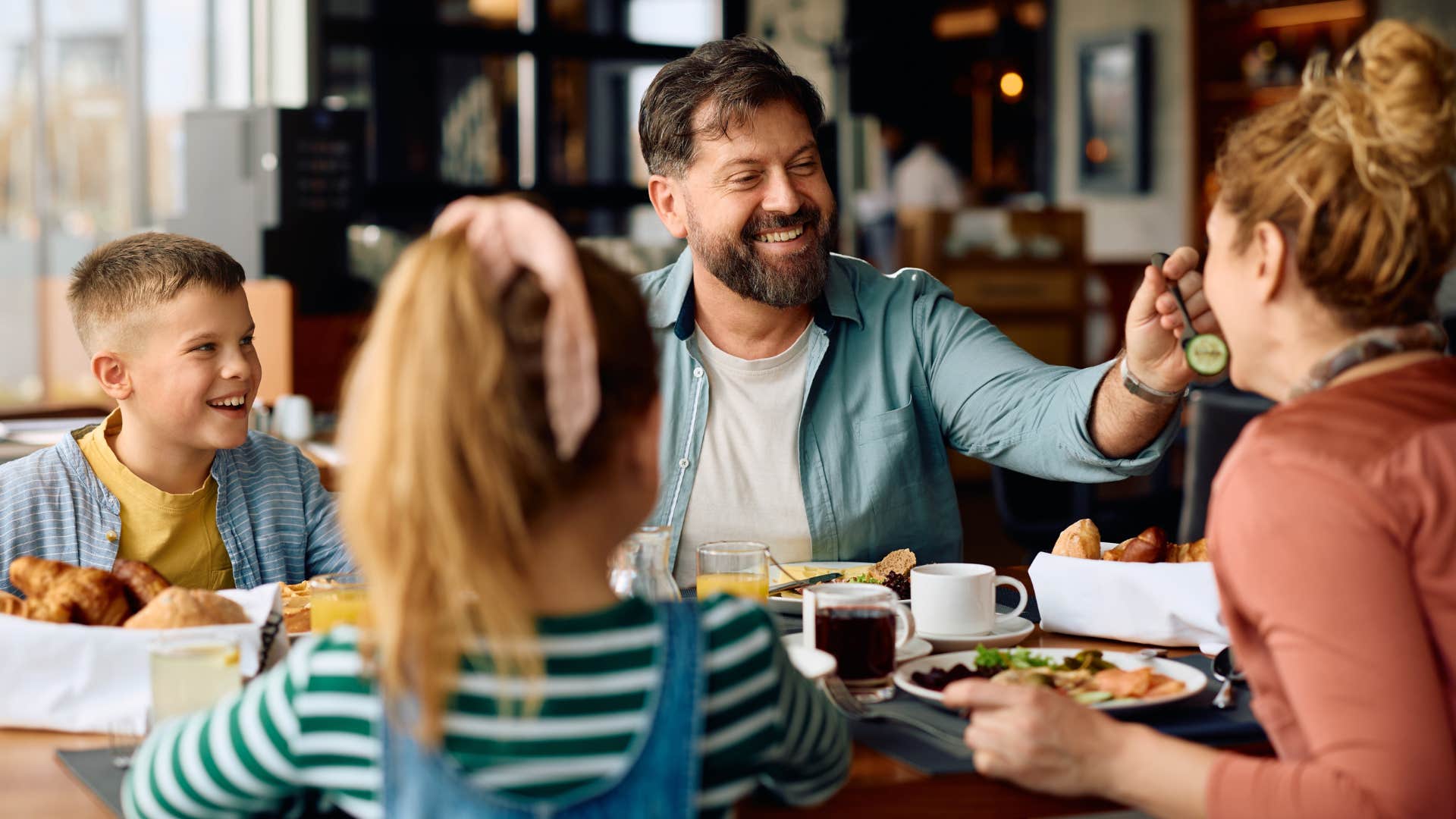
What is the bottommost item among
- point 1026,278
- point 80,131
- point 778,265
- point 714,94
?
point 778,265

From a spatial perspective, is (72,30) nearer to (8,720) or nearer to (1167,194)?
(8,720)

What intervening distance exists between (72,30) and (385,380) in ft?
18.4

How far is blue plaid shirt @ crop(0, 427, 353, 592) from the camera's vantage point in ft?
5.87

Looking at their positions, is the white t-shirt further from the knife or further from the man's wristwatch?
the man's wristwatch

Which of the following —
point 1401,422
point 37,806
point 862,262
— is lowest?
point 37,806

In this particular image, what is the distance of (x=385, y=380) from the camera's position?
2.85 feet

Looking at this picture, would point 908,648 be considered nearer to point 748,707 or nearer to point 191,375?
point 748,707

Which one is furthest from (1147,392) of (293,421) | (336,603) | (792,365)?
(293,421)

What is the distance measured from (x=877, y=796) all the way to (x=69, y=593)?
2.46 feet

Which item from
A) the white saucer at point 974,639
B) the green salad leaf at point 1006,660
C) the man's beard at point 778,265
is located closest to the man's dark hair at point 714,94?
the man's beard at point 778,265

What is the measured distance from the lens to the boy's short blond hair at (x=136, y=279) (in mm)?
1907

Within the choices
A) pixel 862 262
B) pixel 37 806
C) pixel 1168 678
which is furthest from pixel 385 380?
pixel 862 262

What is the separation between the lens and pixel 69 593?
134cm

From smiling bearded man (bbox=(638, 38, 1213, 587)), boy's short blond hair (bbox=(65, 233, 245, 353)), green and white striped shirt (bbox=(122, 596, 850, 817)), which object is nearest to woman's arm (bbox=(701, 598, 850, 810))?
green and white striped shirt (bbox=(122, 596, 850, 817))
